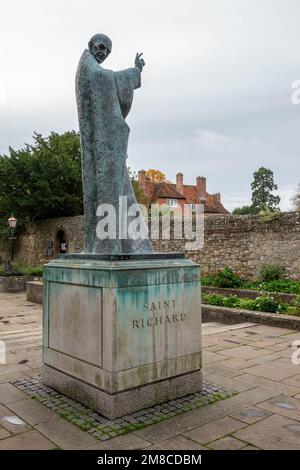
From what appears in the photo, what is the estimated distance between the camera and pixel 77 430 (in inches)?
127

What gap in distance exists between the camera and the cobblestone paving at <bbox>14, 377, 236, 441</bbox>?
3254mm

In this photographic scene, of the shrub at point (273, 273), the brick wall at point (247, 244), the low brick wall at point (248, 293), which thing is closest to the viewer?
the low brick wall at point (248, 293)

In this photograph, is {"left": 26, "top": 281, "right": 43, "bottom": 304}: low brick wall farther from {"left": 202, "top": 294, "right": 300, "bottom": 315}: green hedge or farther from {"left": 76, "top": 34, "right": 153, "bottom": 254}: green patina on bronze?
{"left": 76, "top": 34, "right": 153, "bottom": 254}: green patina on bronze

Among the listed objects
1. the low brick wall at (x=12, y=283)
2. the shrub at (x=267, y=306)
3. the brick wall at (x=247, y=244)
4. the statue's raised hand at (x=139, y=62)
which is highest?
the statue's raised hand at (x=139, y=62)

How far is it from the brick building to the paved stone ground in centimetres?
3423

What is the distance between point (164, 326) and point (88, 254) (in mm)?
1002

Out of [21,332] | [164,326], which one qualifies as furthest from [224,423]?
[21,332]

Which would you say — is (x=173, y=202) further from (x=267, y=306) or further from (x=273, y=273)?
(x=267, y=306)

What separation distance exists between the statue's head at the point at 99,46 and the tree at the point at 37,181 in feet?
59.9

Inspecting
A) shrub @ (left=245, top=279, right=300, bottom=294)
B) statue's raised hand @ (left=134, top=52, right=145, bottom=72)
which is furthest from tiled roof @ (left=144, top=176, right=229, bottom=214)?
statue's raised hand @ (left=134, top=52, right=145, bottom=72)

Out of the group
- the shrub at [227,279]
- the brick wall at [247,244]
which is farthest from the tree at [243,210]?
the shrub at [227,279]

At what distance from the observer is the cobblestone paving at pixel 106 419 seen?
10.7 ft

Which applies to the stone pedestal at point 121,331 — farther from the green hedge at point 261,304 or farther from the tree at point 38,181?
the tree at point 38,181

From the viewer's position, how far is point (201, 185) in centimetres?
4553
